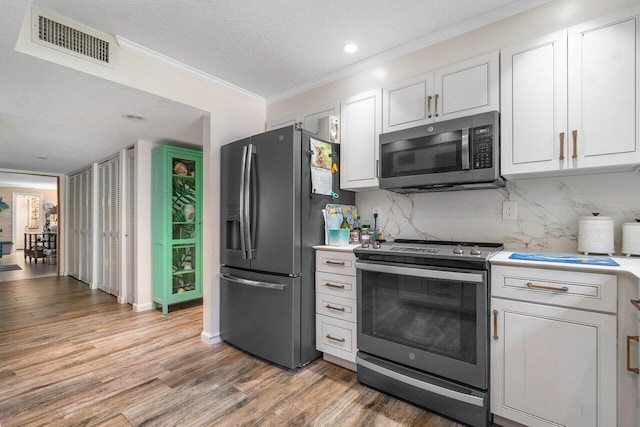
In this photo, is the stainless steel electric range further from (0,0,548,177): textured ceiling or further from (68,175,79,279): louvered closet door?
(68,175,79,279): louvered closet door

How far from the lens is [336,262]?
227 centimetres

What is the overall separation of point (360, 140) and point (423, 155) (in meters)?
0.62

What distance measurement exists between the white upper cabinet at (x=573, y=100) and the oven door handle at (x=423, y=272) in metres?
0.72

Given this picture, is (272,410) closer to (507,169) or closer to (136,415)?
(136,415)

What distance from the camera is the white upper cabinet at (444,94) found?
6.29ft

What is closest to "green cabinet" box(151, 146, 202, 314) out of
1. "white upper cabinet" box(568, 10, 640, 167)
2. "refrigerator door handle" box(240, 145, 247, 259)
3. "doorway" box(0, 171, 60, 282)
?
"refrigerator door handle" box(240, 145, 247, 259)

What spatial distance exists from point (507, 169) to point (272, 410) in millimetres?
2042

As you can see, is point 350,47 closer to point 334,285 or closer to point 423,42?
point 423,42

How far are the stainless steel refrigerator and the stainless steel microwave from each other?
1.95 ft

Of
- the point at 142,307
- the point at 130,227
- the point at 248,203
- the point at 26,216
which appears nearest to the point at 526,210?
the point at 248,203

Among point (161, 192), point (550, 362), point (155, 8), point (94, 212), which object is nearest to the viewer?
point (550, 362)

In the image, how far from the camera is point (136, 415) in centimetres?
176

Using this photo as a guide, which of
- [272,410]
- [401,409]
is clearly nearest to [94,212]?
[272,410]

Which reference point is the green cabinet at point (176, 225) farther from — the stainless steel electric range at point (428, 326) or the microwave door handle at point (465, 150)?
the microwave door handle at point (465, 150)
